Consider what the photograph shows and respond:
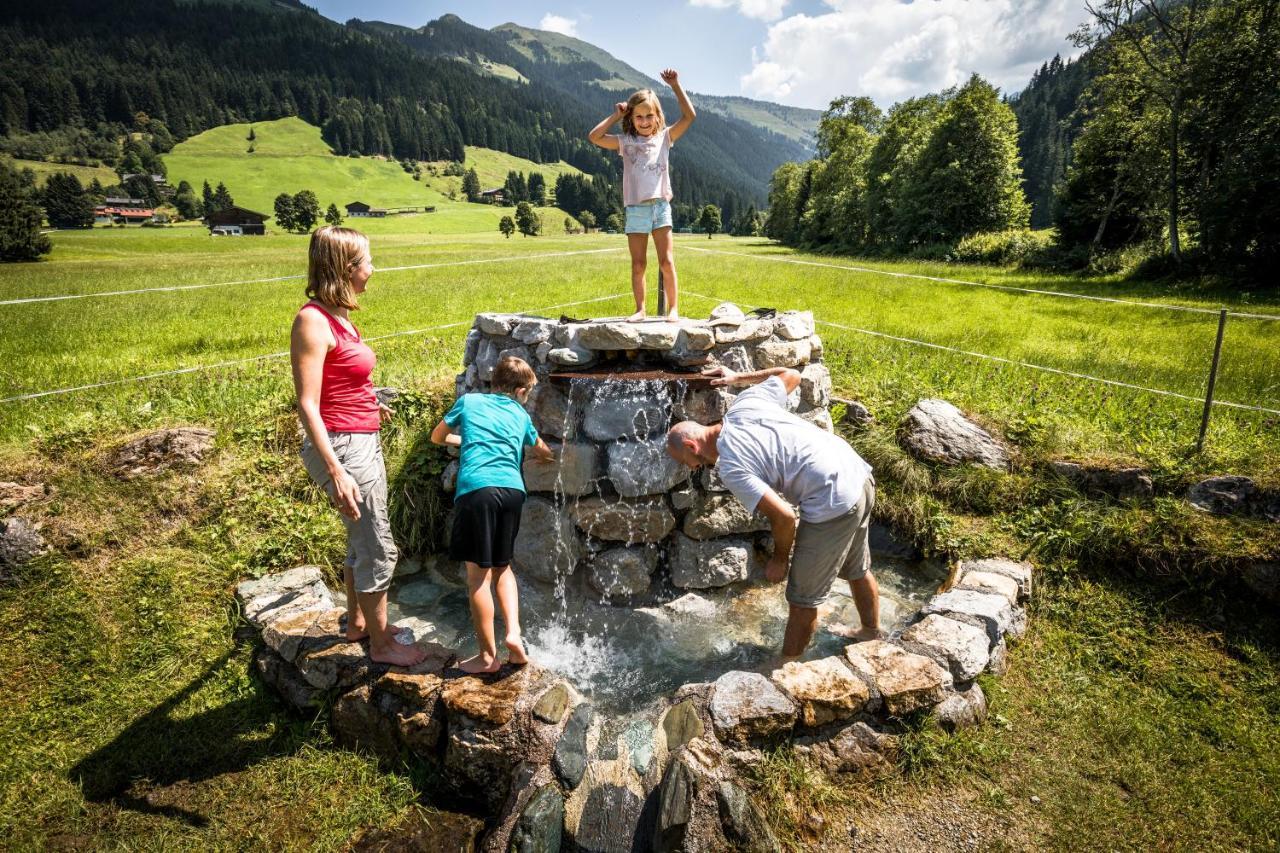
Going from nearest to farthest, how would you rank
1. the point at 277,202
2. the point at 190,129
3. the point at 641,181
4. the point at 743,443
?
the point at 743,443 < the point at 641,181 < the point at 277,202 < the point at 190,129

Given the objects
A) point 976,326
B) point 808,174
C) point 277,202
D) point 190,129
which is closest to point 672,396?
point 976,326

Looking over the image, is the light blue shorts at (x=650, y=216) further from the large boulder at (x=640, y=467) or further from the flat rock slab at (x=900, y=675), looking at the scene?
the flat rock slab at (x=900, y=675)

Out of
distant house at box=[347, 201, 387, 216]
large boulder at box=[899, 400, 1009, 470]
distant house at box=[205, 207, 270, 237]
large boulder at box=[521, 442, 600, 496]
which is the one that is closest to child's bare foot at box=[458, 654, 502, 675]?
large boulder at box=[521, 442, 600, 496]

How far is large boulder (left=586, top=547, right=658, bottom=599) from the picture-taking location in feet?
17.1

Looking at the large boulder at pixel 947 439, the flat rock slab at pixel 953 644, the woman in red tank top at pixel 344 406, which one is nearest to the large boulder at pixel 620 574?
the woman in red tank top at pixel 344 406

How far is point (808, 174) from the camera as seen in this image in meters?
51.5

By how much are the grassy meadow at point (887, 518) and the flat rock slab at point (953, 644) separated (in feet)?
0.96

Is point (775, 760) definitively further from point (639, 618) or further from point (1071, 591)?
point (1071, 591)

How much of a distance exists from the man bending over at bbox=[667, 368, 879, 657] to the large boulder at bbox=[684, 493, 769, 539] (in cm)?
146

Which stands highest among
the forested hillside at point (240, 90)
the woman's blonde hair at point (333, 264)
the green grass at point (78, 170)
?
the forested hillside at point (240, 90)

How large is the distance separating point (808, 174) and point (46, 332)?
5356 centimetres

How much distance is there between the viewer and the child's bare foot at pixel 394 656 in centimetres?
348

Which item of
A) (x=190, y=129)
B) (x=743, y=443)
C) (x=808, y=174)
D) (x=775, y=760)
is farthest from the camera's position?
(x=190, y=129)

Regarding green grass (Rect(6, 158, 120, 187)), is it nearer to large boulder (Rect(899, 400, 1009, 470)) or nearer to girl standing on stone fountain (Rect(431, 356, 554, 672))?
girl standing on stone fountain (Rect(431, 356, 554, 672))
